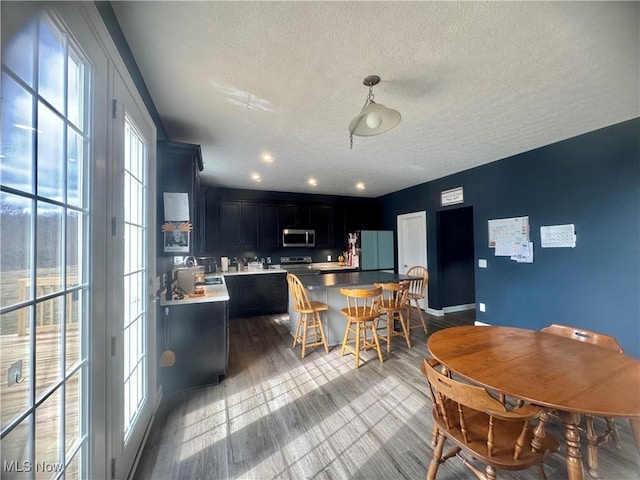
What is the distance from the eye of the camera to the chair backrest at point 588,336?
Answer: 1653mm

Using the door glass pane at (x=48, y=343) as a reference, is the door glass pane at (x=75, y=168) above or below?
above

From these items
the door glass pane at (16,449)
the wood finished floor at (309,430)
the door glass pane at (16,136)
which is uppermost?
the door glass pane at (16,136)

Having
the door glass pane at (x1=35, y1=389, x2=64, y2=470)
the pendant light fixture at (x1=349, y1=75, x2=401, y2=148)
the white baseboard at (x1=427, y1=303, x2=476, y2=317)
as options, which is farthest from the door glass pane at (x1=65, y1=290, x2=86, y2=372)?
the white baseboard at (x1=427, y1=303, x2=476, y2=317)

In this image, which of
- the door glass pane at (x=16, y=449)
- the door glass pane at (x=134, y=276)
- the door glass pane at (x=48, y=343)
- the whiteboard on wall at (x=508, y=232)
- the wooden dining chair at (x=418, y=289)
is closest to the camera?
the door glass pane at (x=16, y=449)

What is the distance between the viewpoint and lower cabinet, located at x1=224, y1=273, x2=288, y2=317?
4.79 m

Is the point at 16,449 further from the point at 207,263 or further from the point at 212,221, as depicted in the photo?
the point at 212,221

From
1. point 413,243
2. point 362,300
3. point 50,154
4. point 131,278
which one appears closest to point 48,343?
point 50,154

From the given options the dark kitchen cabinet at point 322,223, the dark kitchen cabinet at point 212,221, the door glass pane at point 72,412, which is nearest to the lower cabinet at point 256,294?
the dark kitchen cabinet at point 212,221

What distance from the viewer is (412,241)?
5.48 meters

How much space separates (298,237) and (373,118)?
407 centimetres

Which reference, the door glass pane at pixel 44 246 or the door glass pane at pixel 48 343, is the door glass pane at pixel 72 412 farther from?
the door glass pane at pixel 48 343

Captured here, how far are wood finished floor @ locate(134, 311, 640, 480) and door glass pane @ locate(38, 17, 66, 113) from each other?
6.53ft

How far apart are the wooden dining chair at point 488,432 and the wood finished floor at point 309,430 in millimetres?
404

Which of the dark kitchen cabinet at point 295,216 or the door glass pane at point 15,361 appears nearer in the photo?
the door glass pane at point 15,361
